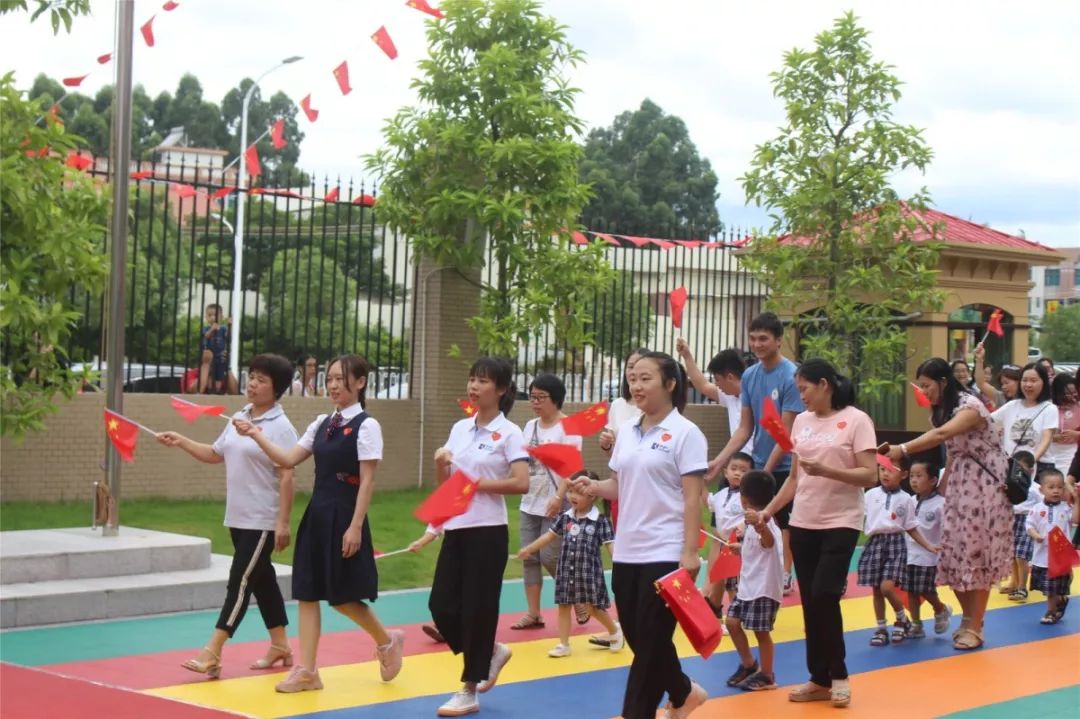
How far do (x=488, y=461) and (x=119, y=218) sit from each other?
566 centimetres

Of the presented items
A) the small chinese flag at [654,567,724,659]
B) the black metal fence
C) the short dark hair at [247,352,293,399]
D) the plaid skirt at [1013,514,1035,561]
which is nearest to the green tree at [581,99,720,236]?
the black metal fence

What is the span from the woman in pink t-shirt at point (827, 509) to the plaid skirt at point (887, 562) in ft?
6.63

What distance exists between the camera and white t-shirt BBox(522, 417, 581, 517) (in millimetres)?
9523

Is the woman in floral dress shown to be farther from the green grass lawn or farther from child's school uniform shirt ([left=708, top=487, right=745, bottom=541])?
the green grass lawn

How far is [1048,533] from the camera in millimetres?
11195

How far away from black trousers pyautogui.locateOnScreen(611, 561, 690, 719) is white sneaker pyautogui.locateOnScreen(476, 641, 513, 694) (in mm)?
1276

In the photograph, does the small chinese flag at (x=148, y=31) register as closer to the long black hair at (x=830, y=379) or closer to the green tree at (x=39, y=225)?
the green tree at (x=39, y=225)

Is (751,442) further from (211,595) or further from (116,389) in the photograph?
(116,389)

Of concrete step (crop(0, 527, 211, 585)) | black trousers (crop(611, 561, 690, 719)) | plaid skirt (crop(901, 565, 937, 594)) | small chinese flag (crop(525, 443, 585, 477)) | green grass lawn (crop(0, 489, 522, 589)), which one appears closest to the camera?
black trousers (crop(611, 561, 690, 719))

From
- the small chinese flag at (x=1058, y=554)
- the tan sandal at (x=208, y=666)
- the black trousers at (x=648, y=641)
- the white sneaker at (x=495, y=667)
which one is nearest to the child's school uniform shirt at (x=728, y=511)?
the white sneaker at (x=495, y=667)

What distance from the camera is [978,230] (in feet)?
81.5

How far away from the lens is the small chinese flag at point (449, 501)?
7.58m

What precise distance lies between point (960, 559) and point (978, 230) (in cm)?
1629

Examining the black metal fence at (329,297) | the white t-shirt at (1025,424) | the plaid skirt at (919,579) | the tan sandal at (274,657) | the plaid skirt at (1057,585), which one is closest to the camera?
the tan sandal at (274,657)
